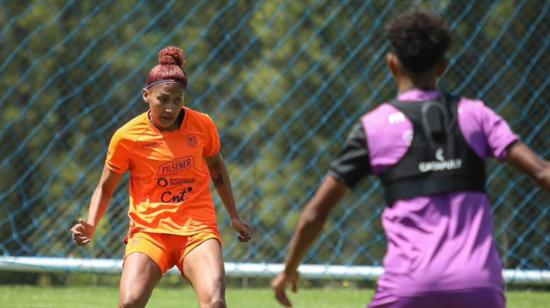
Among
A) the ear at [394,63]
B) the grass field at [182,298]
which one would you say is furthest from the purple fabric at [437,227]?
the grass field at [182,298]

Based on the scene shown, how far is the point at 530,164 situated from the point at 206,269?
93.3 inches

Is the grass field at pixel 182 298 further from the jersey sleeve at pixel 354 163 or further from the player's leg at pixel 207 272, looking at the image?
the jersey sleeve at pixel 354 163

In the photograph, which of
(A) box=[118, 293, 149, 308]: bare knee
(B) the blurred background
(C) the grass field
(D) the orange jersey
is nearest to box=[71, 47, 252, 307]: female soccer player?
(D) the orange jersey

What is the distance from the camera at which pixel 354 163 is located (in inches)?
129

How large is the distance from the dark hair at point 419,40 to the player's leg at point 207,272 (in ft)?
7.05

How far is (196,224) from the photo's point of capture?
554cm

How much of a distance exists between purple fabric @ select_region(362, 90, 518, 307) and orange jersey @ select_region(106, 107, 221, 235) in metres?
2.38

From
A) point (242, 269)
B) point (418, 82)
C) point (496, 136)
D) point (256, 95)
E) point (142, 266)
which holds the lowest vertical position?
point (242, 269)

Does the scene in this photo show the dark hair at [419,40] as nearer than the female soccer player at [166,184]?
Yes

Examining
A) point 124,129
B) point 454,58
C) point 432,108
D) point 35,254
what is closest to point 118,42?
point 35,254

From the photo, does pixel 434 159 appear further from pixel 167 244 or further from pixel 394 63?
pixel 167 244

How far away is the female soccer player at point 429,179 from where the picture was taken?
317 cm

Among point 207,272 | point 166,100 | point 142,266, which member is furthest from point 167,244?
point 166,100

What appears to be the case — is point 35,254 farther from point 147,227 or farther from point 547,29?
point 547,29
